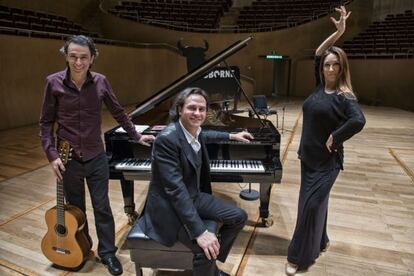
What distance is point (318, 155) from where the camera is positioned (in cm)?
190

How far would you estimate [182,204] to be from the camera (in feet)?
5.09

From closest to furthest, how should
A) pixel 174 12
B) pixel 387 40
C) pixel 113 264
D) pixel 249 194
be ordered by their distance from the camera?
pixel 113 264
pixel 249 194
pixel 387 40
pixel 174 12

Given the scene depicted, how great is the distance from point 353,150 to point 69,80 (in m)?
4.56

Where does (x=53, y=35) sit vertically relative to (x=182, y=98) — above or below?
above

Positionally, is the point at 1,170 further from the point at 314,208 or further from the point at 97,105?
the point at 314,208

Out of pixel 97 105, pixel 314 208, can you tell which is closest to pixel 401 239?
pixel 314 208

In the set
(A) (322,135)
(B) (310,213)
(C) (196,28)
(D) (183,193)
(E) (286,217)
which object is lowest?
(E) (286,217)

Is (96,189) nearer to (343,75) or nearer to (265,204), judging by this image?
(265,204)

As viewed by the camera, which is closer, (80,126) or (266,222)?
(80,126)

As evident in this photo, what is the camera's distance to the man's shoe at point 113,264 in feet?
6.79

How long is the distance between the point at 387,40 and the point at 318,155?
1157cm

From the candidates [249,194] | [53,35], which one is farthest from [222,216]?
[53,35]

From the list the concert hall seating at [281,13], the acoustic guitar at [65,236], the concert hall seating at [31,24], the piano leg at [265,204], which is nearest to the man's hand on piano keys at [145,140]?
the acoustic guitar at [65,236]

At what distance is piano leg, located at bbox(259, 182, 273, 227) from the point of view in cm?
261
